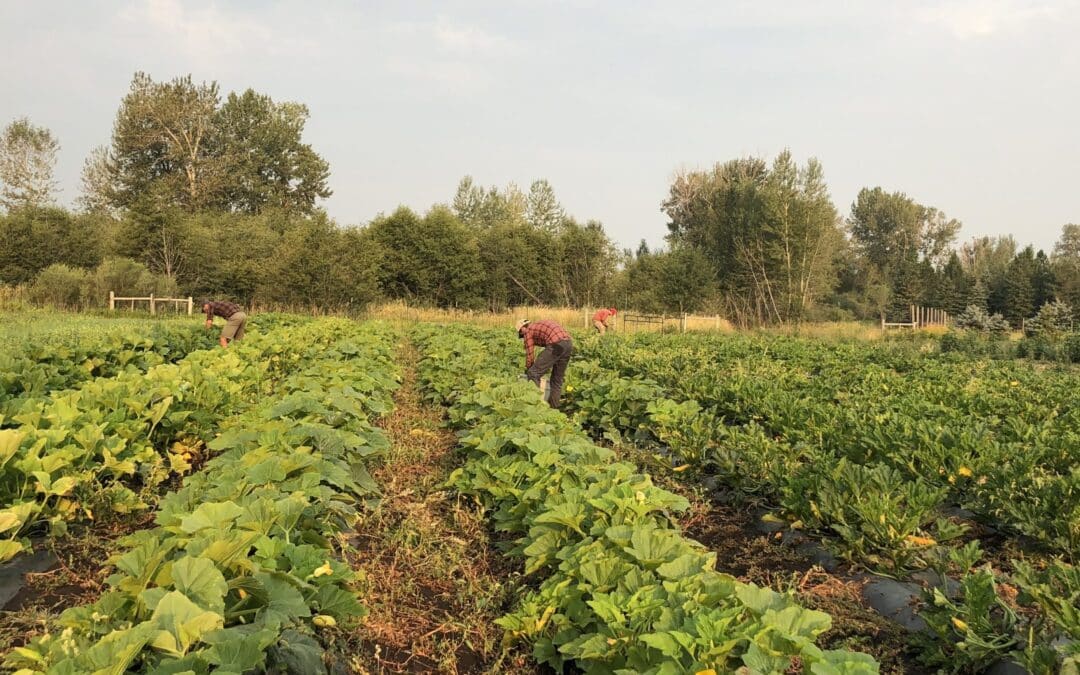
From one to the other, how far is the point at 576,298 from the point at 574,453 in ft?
126

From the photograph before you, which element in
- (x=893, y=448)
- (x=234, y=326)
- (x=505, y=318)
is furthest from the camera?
(x=505, y=318)

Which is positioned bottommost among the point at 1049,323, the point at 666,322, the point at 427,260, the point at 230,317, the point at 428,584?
the point at 428,584

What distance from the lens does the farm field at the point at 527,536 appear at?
2.21 m

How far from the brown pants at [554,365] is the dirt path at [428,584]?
10.6 ft

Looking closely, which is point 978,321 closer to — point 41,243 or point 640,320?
point 640,320

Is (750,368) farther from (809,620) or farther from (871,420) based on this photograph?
(809,620)

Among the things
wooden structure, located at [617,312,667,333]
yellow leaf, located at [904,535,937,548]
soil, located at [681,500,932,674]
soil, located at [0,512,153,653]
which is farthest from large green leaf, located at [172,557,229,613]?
wooden structure, located at [617,312,667,333]

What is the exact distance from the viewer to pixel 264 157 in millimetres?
51719

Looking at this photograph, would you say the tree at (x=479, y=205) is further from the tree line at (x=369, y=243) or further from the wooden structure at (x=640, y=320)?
the wooden structure at (x=640, y=320)

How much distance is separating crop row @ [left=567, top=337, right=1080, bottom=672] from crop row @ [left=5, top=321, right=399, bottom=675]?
2635 mm

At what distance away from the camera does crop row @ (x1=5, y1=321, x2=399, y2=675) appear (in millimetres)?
1872

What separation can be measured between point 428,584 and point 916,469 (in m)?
3.58

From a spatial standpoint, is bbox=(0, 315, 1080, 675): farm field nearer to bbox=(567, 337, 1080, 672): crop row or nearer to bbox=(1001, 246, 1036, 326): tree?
bbox=(567, 337, 1080, 672): crop row

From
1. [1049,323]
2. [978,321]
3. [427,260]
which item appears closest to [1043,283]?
[978,321]
